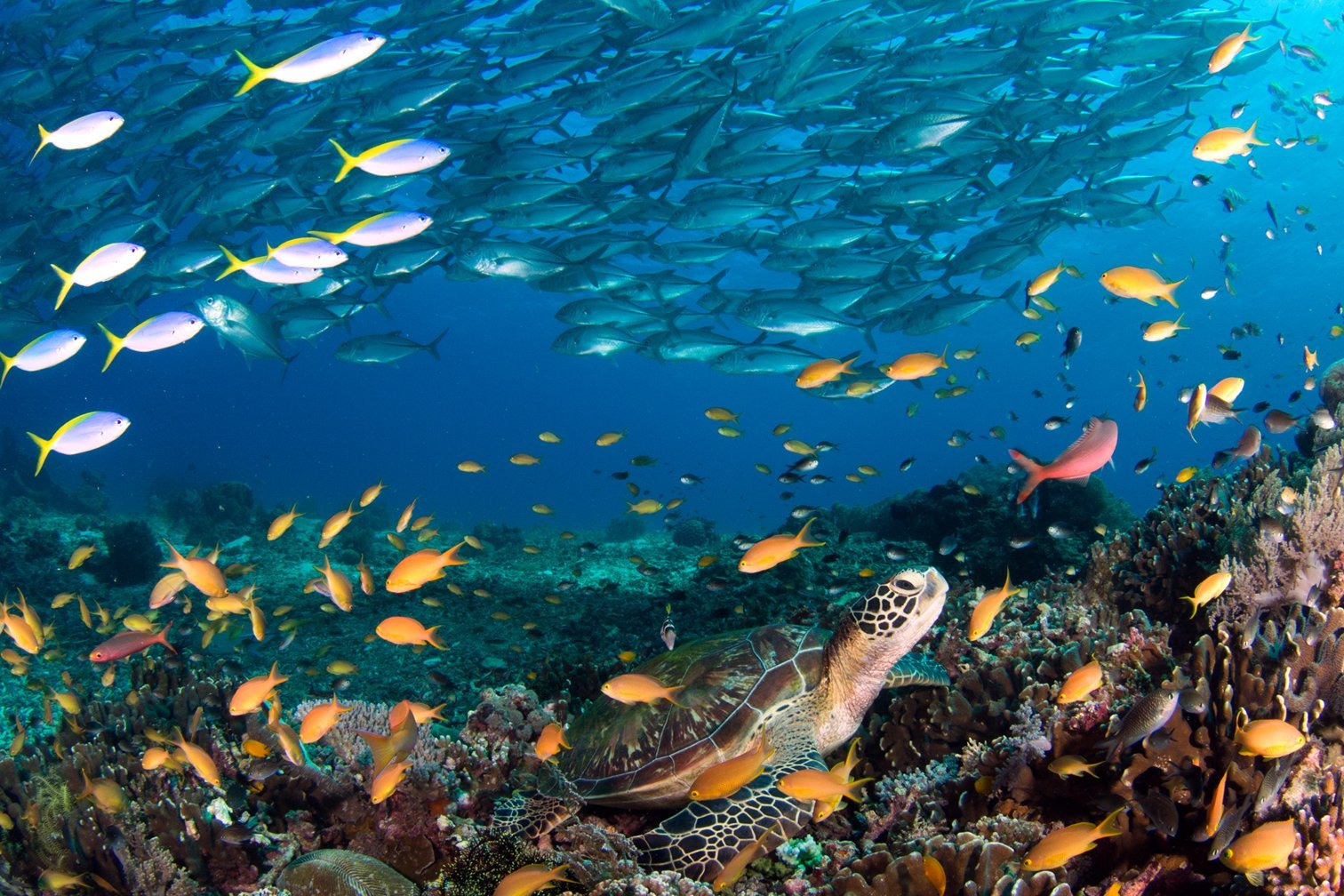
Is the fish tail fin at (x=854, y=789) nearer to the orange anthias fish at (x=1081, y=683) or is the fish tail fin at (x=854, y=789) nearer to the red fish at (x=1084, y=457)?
the orange anthias fish at (x=1081, y=683)

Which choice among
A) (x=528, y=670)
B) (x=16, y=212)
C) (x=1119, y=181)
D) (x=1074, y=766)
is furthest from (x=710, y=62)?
(x=16, y=212)

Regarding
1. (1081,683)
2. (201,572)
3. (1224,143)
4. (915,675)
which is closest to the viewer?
(1081,683)

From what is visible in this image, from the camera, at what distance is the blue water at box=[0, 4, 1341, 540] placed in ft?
115

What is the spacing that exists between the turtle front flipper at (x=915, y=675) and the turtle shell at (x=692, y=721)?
465mm

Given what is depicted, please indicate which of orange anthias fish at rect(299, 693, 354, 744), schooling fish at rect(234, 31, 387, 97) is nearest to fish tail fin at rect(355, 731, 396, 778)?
orange anthias fish at rect(299, 693, 354, 744)

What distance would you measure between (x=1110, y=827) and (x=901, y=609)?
1.26m

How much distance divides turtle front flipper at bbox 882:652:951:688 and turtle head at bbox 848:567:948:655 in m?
0.55

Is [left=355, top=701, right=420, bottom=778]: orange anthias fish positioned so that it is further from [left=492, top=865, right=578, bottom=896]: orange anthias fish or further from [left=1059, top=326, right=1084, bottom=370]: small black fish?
[left=1059, top=326, right=1084, bottom=370]: small black fish

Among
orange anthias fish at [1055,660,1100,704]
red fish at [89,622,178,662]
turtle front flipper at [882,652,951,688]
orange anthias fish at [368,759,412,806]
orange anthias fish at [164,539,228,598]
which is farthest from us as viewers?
red fish at [89,622,178,662]

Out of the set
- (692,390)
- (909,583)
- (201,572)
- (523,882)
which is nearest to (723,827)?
(523,882)

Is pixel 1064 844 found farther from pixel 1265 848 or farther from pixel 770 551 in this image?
pixel 770 551

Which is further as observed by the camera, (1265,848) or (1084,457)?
(1084,457)

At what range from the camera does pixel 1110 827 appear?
217 cm

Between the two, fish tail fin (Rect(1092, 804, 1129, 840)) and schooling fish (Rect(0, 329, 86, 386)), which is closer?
fish tail fin (Rect(1092, 804, 1129, 840))
